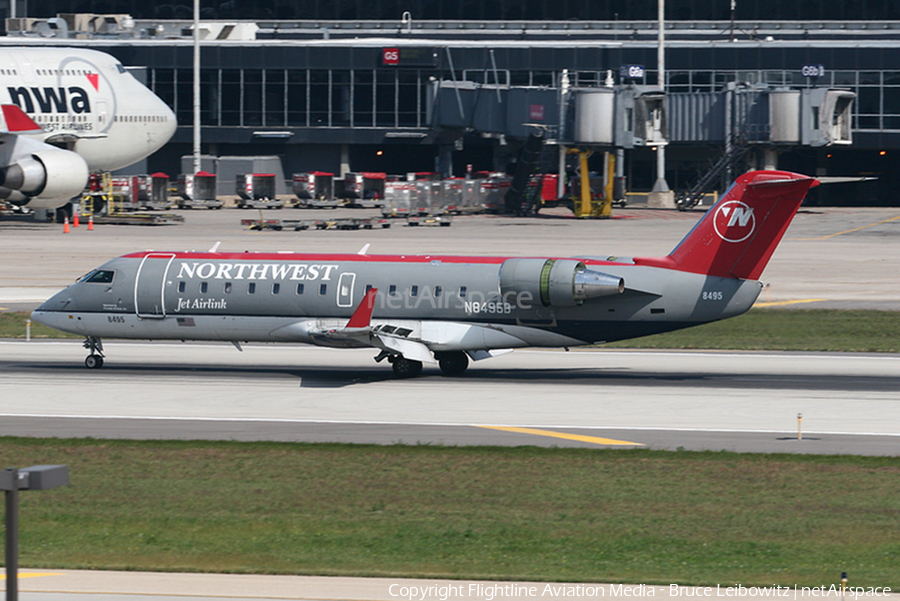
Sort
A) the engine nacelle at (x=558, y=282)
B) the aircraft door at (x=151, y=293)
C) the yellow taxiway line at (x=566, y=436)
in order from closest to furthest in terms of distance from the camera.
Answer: the yellow taxiway line at (x=566, y=436)
the engine nacelle at (x=558, y=282)
the aircraft door at (x=151, y=293)

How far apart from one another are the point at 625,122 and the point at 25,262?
4369 cm

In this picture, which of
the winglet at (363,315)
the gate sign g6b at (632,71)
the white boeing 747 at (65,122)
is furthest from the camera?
the gate sign g6b at (632,71)

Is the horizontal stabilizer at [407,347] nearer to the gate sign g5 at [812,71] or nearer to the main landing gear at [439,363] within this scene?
the main landing gear at [439,363]

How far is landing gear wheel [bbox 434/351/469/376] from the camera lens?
116 feet

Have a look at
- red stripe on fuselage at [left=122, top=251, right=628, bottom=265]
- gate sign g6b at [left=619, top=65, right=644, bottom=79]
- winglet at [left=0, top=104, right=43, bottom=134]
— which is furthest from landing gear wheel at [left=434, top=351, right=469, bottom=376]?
gate sign g6b at [left=619, top=65, right=644, bottom=79]

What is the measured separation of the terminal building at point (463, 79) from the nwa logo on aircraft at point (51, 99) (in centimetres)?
2752

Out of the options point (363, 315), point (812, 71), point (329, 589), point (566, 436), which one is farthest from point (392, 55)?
Result: point (329, 589)

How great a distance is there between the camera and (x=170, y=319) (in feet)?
115

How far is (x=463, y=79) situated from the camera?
361ft

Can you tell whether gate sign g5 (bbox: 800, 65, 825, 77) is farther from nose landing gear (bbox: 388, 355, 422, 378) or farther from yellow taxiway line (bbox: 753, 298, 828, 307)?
nose landing gear (bbox: 388, 355, 422, 378)

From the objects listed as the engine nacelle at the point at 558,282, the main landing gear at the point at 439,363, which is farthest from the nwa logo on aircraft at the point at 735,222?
the main landing gear at the point at 439,363

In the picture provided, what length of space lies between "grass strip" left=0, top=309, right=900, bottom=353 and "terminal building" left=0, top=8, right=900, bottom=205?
47824 millimetres

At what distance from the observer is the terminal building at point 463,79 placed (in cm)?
10194

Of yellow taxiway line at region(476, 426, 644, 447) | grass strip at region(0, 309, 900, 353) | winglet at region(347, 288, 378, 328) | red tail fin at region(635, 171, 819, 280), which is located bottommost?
yellow taxiway line at region(476, 426, 644, 447)
